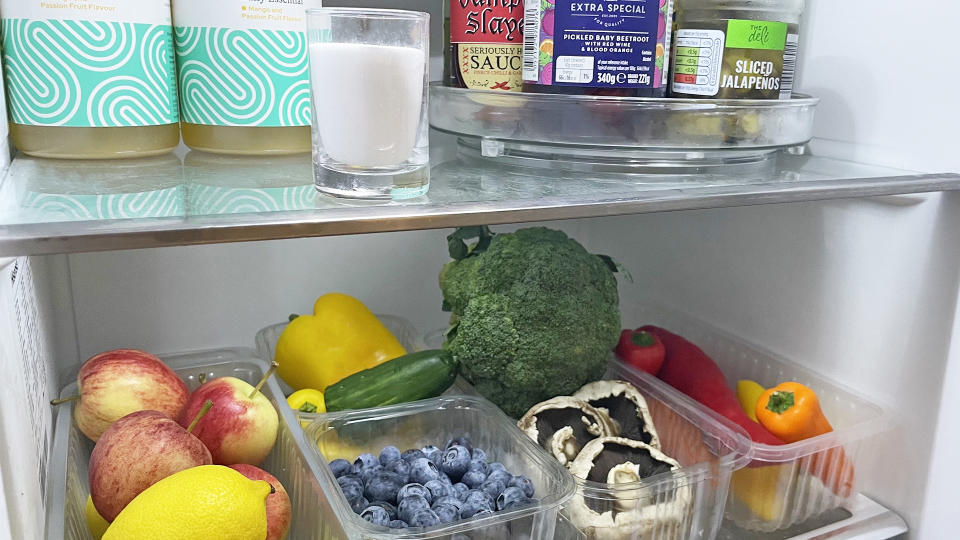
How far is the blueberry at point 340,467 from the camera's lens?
0.75m

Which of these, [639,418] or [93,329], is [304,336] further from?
[639,418]

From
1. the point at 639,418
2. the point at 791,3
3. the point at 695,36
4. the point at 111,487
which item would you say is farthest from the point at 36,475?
the point at 791,3

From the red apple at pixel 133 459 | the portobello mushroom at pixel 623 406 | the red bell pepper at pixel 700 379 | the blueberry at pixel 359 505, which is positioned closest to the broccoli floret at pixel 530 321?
the portobello mushroom at pixel 623 406

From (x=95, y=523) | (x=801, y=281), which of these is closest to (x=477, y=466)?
(x=95, y=523)

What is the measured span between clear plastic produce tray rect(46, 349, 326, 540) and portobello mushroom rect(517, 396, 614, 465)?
24 cm

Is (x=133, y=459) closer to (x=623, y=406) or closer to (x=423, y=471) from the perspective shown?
(x=423, y=471)

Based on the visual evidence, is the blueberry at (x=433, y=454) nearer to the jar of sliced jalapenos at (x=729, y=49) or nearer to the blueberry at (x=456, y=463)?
the blueberry at (x=456, y=463)

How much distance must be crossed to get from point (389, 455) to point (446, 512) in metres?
0.11

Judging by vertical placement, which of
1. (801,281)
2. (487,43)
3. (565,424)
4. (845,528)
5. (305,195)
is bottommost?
(845,528)

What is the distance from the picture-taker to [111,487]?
0.67 m

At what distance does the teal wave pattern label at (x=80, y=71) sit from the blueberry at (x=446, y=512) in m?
0.42

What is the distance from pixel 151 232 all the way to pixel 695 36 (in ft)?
1.80

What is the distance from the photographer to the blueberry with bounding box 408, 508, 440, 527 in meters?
0.67

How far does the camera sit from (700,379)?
98cm
